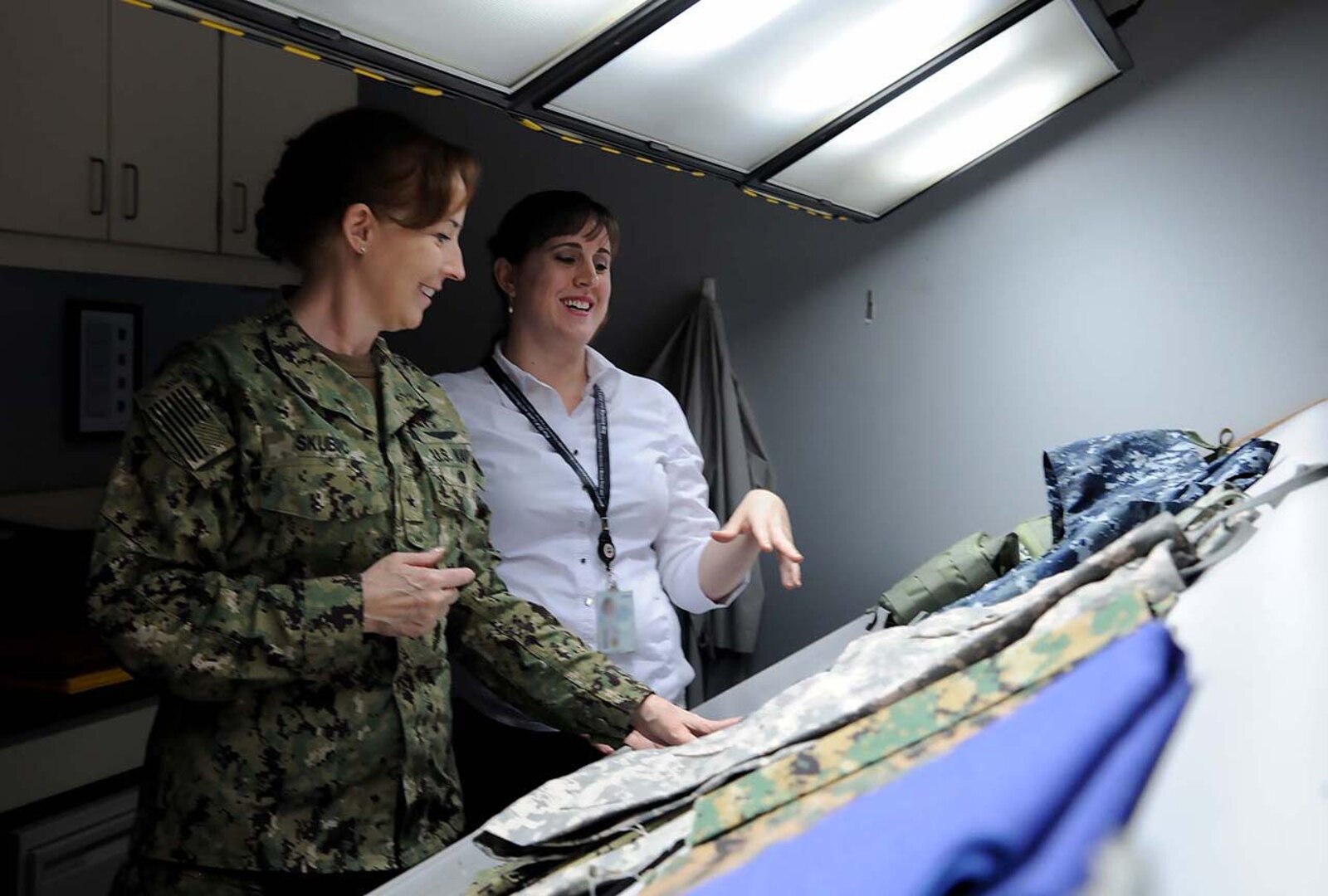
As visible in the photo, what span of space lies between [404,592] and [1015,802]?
34.1 inches

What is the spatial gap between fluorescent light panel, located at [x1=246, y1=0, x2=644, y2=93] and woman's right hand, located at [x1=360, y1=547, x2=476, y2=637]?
513 mm

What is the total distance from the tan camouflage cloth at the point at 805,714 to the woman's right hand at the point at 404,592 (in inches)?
15.7

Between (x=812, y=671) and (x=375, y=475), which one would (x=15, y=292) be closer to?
(x=375, y=475)

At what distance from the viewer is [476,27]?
98 centimetres

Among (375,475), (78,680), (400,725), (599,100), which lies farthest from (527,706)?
(78,680)

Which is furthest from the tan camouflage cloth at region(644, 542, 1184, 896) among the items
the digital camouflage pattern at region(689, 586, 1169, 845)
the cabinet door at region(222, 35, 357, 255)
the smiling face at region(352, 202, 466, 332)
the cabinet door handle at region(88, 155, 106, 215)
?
the cabinet door at region(222, 35, 357, 255)

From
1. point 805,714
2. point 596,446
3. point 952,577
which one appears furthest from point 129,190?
point 805,714

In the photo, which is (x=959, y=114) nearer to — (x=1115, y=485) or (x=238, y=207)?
(x=1115, y=485)

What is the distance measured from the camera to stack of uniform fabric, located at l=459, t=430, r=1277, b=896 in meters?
0.35

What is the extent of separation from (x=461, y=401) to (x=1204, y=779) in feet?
4.85

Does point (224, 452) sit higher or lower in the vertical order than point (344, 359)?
lower

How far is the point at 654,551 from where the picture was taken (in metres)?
1.84

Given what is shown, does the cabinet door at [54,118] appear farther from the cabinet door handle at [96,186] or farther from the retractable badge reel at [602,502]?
the retractable badge reel at [602,502]

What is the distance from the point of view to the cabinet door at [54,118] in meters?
2.07
